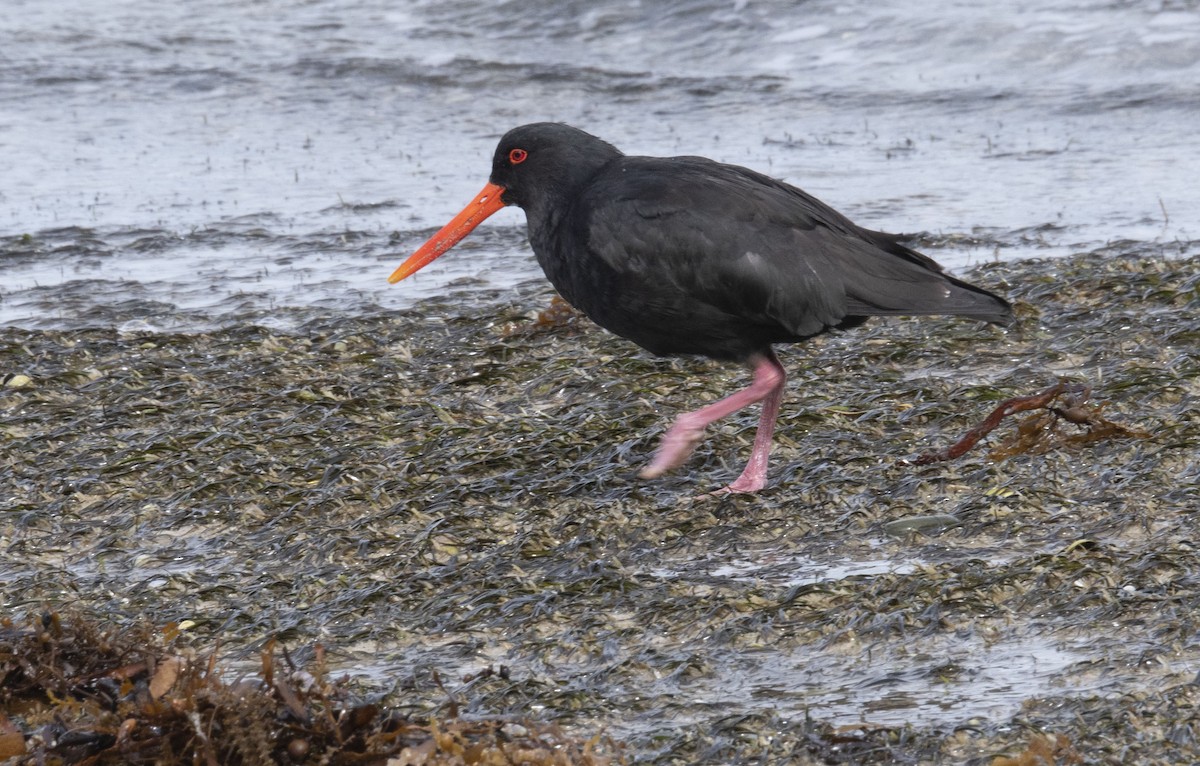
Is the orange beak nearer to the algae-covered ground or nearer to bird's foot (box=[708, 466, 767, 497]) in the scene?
the algae-covered ground

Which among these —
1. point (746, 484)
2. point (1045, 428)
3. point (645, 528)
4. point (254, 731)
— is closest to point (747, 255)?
point (746, 484)

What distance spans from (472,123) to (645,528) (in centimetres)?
832

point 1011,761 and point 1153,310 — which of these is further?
point 1153,310

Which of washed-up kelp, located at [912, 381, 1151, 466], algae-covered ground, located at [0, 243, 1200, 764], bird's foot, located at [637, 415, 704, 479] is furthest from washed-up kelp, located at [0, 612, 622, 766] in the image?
washed-up kelp, located at [912, 381, 1151, 466]

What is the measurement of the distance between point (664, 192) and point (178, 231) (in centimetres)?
480

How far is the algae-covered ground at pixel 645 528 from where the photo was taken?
10.4 feet

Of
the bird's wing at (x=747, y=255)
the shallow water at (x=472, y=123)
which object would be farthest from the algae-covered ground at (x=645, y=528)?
the shallow water at (x=472, y=123)

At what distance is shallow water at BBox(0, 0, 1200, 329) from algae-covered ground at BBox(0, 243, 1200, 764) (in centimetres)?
136

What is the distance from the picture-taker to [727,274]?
452 cm

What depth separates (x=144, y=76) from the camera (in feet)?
45.4

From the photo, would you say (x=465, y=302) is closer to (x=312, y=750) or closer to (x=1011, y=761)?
(x=312, y=750)

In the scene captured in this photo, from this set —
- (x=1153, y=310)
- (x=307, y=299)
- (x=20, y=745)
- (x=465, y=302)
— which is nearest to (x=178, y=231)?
(x=307, y=299)

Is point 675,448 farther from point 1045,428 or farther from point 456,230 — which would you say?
point 456,230

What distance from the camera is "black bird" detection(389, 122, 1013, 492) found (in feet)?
14.9
